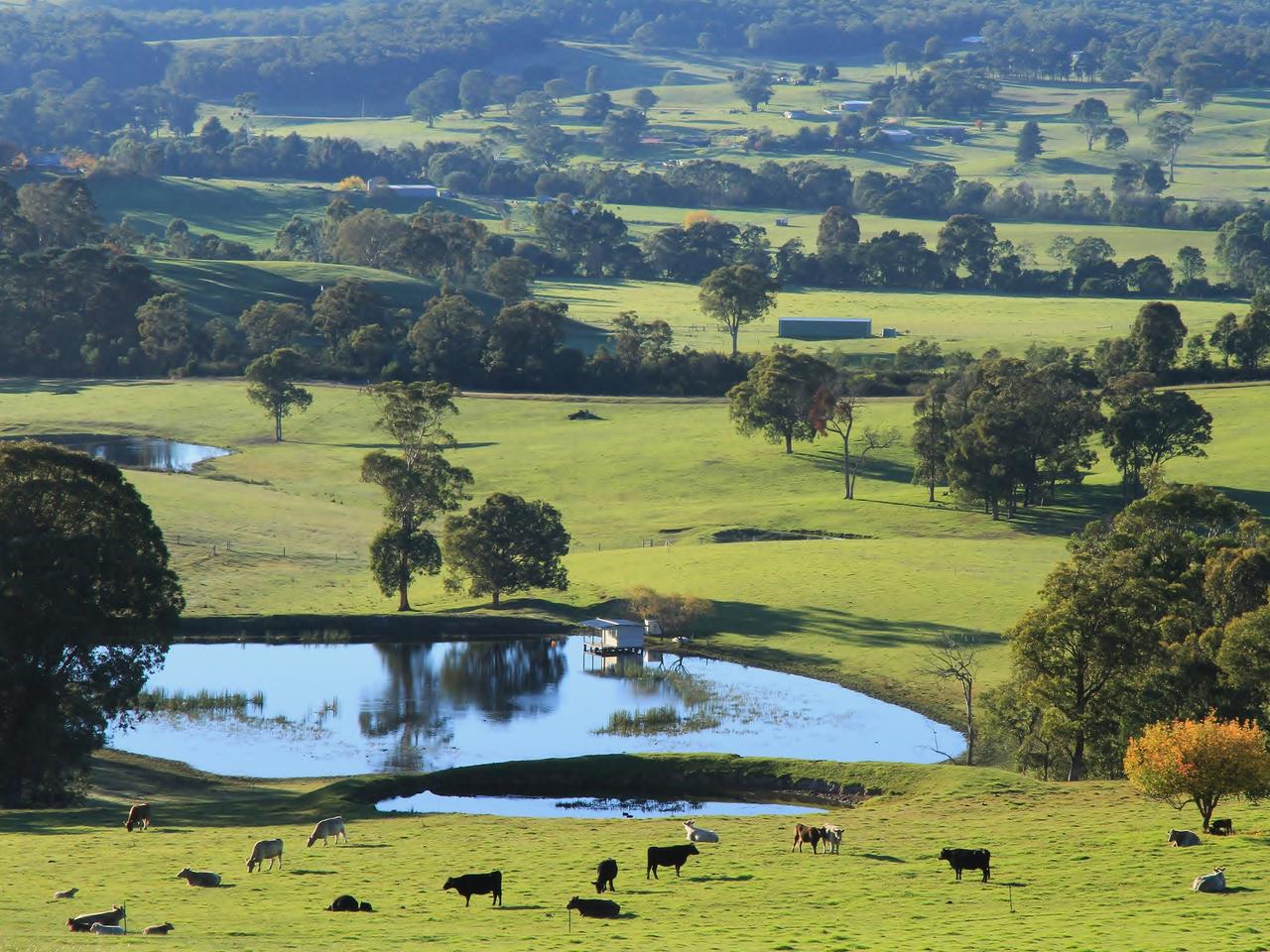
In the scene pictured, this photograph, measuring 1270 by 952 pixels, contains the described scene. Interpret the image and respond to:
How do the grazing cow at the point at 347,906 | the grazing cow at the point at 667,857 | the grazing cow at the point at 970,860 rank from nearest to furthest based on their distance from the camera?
the grazing cow at the point at 347,906
the grazing cow at the point at 970,860
the grazing cow at the point at 667,857

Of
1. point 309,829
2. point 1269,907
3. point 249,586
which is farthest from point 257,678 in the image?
point 1269,907

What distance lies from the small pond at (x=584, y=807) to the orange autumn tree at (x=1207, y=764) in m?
16.3

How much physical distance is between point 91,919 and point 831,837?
63.0 feet

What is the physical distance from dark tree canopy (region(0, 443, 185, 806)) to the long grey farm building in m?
137

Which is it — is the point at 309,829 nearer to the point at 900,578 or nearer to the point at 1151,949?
the point at 1151,949

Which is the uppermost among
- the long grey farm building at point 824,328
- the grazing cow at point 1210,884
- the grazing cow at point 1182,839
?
the long grey farm building at point 824,328

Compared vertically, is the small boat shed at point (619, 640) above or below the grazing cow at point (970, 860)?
below

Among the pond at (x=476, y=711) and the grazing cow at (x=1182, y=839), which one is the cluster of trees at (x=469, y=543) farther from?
the grazing cow at (x=1182, y=839)

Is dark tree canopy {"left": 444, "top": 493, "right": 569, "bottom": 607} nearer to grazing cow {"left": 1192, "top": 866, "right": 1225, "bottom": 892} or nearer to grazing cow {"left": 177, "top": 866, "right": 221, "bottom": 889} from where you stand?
grazing cow {"left": 177, "top": 866, "right": 221, "bottom": 889}

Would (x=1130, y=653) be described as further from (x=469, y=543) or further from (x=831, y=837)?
(x=469, y=543)

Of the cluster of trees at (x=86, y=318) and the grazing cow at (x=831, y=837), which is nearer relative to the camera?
the grazing cow at (x=831, y=837)

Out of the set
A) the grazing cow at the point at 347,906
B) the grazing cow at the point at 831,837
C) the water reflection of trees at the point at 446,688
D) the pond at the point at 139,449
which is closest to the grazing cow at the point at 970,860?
the grazing cow at the point at 831,837

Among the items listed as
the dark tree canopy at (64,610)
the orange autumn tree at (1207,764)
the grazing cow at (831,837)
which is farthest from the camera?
the dark tree canopy at (64,610)

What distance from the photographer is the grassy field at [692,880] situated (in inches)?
1348
